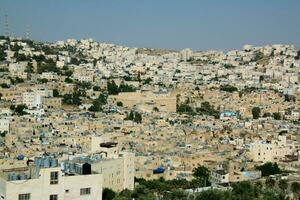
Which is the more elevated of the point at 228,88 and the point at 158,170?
the point at 228,88

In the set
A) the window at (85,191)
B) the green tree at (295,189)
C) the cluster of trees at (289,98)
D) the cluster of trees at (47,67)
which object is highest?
the cluster of trees at (47,67)

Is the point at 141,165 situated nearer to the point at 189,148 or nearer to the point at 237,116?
the point at 189,148

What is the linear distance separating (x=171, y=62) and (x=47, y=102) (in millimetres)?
32551

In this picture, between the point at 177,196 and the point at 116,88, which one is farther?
the point at 116,88

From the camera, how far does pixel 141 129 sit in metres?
23.0

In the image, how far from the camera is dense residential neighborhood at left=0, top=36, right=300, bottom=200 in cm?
1177

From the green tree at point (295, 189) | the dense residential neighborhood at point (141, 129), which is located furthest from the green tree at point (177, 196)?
the green tree at point (295, 189)

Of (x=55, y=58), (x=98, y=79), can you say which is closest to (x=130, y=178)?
(x=98, y=79)

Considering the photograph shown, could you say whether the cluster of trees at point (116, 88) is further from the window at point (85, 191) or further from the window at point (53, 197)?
the window at point (53, 197)

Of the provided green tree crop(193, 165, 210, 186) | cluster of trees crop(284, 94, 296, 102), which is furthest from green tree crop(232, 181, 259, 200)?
cluster of trees crop(284, 94, 296, 102)

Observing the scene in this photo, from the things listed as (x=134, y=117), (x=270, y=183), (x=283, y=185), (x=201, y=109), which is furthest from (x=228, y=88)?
(x=283, y=185)

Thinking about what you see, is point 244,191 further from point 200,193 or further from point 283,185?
point 283,185

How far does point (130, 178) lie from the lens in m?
13.3

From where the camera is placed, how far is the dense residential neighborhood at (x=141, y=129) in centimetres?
1177
